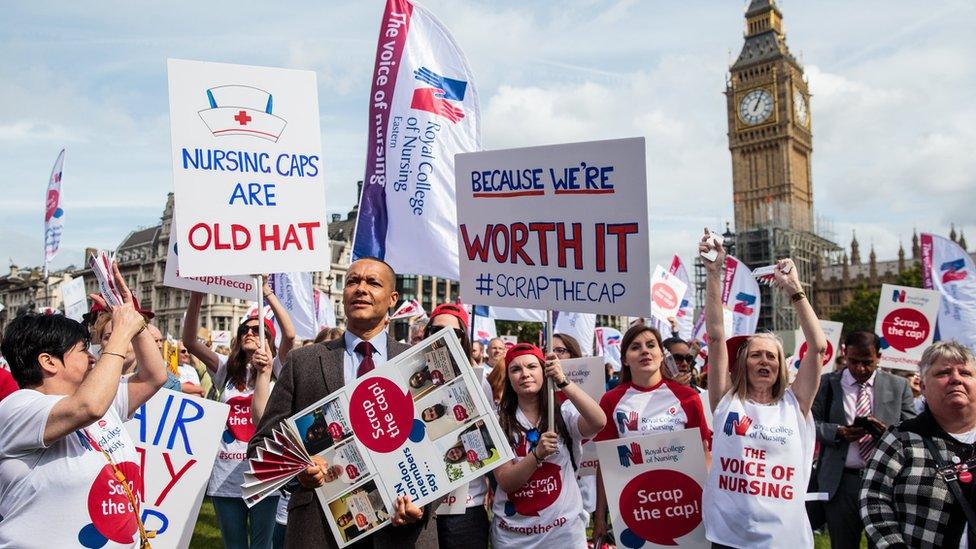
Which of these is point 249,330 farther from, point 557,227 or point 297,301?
point 297,301

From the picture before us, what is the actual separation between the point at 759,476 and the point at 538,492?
121 centimetres

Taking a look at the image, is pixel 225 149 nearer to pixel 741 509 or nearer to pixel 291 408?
pixel 291 408

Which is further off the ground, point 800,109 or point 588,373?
point 800,109

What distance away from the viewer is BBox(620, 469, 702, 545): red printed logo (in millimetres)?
4789

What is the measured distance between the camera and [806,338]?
4.41m

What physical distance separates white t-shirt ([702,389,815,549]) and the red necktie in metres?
2.07

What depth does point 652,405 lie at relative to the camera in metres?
5.12

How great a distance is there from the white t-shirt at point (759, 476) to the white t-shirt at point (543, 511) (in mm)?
763

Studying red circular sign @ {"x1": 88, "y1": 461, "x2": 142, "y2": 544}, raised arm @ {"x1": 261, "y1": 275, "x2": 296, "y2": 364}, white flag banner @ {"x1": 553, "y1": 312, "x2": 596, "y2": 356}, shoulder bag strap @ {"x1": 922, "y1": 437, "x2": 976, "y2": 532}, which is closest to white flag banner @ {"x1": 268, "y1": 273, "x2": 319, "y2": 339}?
white flag banner @ {"x1": 553, "y1": 312, "x2": 596, "y2": 356}

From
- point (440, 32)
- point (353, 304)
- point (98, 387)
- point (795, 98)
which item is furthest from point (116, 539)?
point (795, 98)

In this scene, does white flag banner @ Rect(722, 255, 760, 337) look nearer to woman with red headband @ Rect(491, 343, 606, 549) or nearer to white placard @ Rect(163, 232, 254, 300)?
white placard @ Rect(163, 232, 254, 300)

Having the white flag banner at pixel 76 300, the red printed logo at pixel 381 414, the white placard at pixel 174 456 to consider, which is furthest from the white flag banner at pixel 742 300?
the red printed logo at pixel 381 414

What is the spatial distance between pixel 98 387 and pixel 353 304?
1114 mm

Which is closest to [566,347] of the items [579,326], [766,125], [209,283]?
[209,283]
